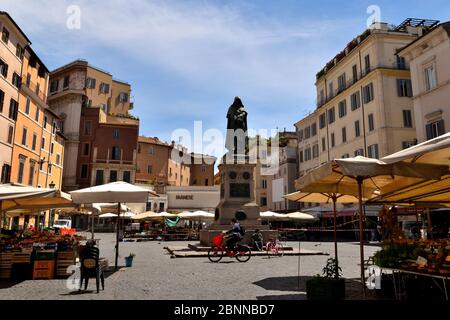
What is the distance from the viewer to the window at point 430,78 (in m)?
25.5

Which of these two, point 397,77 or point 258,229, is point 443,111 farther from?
point 258,229

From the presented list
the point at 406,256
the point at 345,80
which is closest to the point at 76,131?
the point at 345,80

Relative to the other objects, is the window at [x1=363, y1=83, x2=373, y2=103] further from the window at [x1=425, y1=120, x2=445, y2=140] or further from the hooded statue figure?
the hooded statue figure

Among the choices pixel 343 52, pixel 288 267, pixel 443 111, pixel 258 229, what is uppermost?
pixel 343 52

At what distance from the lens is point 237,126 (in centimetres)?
2252

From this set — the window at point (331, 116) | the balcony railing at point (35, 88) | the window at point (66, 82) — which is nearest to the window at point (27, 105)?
the balcony railing at point (35, 88)

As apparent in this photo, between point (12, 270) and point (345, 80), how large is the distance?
3712 centimetres

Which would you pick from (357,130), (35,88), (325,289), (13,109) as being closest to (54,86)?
(35,88)

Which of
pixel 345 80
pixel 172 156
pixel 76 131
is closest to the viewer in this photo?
pixel 345 80

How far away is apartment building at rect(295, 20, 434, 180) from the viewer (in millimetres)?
34312

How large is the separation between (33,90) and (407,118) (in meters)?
34.7

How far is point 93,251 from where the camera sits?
8305 millimetres

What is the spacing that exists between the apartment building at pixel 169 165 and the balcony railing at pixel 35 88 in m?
23.7

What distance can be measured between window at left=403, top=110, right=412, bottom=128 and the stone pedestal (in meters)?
20.1
